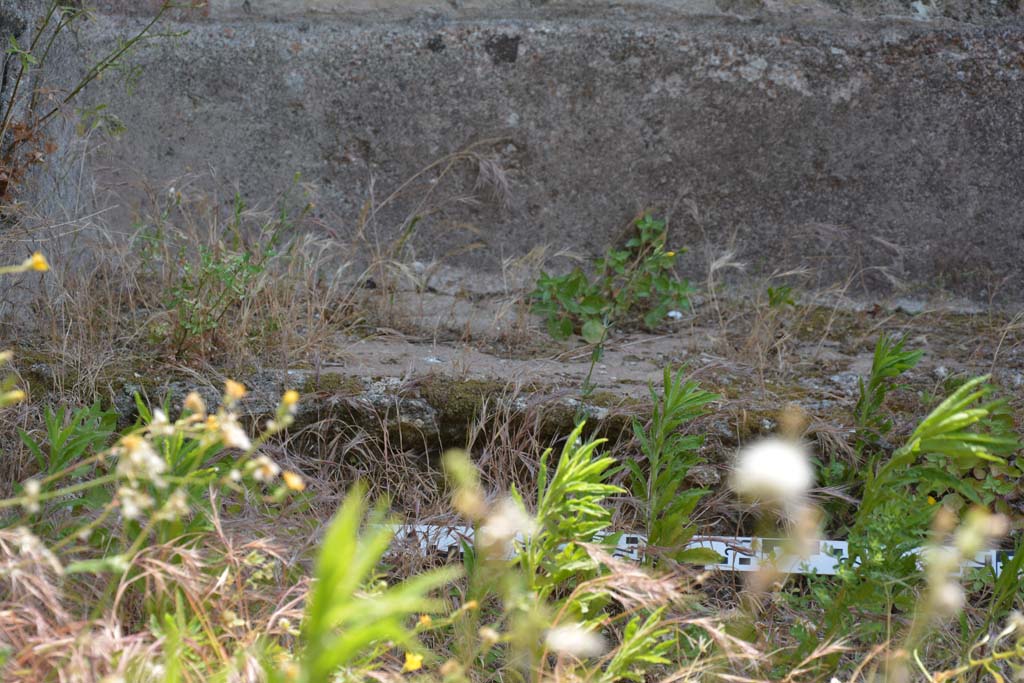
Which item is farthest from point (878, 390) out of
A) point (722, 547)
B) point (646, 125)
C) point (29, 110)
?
point (29, 110)

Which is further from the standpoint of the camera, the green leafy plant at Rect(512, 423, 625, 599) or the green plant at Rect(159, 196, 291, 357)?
the green plant at Rect(159, 196, 291, 357)

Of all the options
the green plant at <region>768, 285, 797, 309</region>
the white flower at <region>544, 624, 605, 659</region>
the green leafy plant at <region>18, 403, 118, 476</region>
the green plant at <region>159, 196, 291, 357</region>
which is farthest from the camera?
the green plant at <region>768, 285, 797, 309</region>

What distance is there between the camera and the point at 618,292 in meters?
3.40

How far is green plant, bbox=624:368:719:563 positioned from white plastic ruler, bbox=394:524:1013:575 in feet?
0.20

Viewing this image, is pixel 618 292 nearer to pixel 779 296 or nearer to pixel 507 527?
pixel 779 296

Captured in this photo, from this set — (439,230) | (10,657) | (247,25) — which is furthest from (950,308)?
(10,657)

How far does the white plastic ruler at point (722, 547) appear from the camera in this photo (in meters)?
2.16

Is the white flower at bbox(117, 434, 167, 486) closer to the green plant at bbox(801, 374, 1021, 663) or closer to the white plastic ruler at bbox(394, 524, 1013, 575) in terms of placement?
the white plastic ruler at bbox(394, 524, 1013, 575)

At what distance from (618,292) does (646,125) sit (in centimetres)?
63

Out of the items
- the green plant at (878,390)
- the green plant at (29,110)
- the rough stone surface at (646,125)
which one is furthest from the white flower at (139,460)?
the rough stone surface at (646,125)

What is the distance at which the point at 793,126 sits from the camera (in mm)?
3473

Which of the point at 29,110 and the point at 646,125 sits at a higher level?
the point at 29,110

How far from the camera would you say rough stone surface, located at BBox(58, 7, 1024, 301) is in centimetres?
343

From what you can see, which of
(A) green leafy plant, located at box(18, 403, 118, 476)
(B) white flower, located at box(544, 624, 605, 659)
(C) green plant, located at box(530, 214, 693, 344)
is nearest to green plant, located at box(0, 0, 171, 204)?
(A) green leafy plant, located at box(18, 403, 118, 476)
